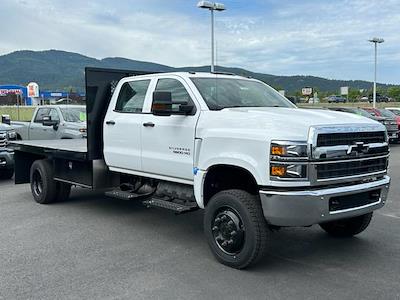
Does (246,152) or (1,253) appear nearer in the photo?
(246,152)

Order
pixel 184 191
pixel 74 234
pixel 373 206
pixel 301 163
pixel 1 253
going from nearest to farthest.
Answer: pixel 301 163 < pixel 373 206 < pixel 1 253 < pixel 184 191 < pixel 74 234

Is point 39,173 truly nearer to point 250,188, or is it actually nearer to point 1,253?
point 1,253

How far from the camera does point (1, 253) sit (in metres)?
5.78

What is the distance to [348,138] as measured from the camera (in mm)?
5062

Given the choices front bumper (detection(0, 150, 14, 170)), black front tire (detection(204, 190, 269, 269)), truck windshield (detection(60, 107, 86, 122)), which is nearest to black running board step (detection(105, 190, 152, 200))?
black front tire (detection(204, 190, 269, 269))

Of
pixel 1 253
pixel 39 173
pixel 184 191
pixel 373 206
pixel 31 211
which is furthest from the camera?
pixel 39 173

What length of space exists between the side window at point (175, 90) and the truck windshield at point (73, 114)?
24.9 ft

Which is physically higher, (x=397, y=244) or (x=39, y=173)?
(x=39, y=173)

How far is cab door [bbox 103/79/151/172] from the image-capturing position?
6.70 meters


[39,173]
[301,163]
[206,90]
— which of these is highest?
[206,90]

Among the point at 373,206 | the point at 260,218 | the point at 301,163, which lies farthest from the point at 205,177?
the point at 373,206

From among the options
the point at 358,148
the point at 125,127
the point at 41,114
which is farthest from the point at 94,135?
the point at 41,114

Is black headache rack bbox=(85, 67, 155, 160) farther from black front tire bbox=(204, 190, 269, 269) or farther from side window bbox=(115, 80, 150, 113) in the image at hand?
black front tire bbox=(204, 190, 269, 269)

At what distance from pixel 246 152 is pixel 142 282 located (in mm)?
1642
